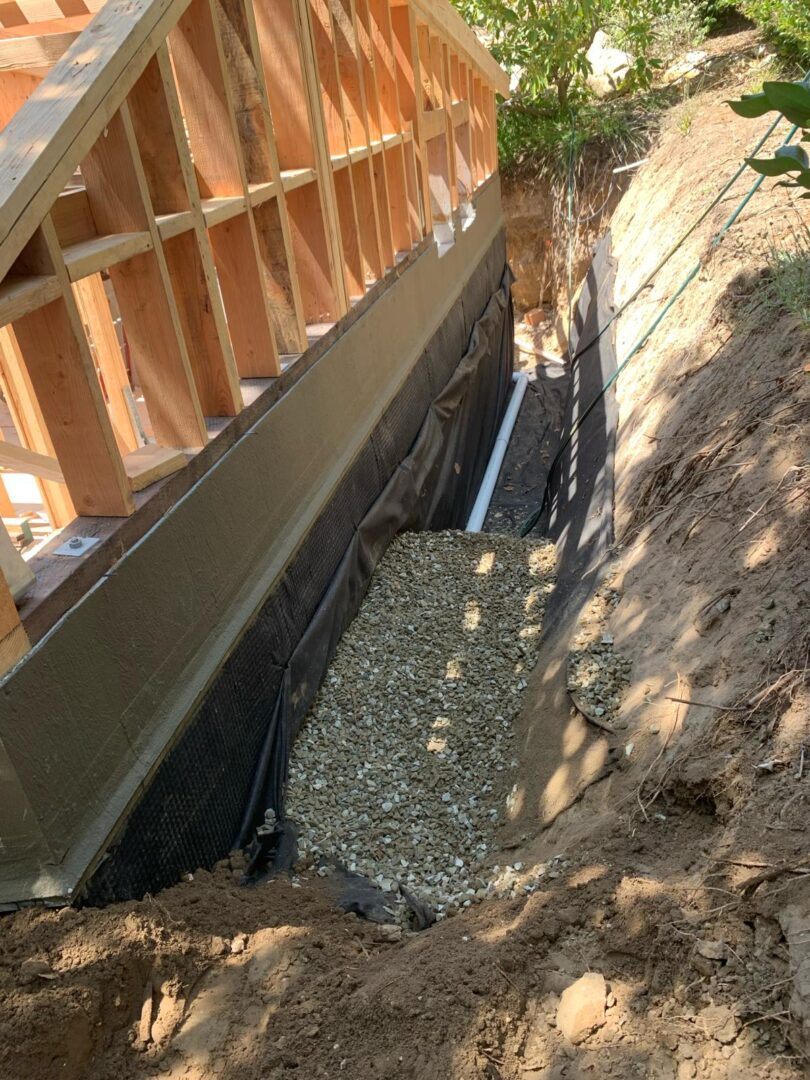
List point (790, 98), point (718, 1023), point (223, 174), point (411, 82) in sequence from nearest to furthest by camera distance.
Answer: point (790, 98), point (718, 1023), point (223, 174), point (411, 82)

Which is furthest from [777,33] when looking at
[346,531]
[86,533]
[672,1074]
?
[672,1074]

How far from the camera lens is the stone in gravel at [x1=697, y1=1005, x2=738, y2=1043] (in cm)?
179

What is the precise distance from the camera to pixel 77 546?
2.73 meters

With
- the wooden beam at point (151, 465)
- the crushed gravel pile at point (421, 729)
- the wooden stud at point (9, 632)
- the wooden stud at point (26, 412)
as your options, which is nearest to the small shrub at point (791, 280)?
the crushed gravel pile at point (421, 729)

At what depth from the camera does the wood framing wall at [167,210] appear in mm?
2566

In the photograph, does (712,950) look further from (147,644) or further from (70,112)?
(70,112)

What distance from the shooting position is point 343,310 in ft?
17.2

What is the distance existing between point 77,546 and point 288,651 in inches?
62.5

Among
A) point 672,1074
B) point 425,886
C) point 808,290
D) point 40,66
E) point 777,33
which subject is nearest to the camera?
point 672,1074

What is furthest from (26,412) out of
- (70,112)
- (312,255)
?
(70,112)

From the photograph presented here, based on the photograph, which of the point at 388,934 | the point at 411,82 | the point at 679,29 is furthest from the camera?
the point at 679,29

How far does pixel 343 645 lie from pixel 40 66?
3.21 m

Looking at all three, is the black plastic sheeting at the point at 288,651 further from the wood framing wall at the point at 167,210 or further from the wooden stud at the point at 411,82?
the wooden stud at the point at 411,82

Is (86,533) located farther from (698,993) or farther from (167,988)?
(698,993)
